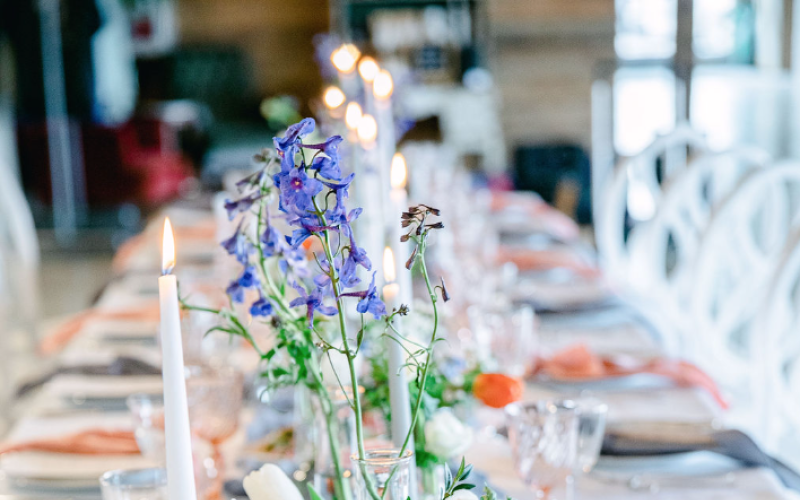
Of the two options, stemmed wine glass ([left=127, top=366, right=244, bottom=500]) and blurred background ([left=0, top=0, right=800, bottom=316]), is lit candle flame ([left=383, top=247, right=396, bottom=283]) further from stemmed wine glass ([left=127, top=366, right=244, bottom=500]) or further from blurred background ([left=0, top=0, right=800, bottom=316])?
blurred background ([left=0, top=0, right=800, bottom=316])

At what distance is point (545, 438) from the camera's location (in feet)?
3.40

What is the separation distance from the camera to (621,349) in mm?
1871

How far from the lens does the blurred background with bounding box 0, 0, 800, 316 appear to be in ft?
21.4

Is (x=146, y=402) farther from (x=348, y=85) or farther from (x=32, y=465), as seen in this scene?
(x=348, y=85)

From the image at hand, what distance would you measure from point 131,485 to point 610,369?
974mm

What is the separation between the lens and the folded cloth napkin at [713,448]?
1.23 metres

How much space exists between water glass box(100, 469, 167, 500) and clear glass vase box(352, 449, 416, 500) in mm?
262

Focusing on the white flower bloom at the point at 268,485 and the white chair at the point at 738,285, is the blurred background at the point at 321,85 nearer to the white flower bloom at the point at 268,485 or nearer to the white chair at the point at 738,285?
the white chair at the point at 738,285

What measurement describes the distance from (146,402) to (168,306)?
A: 1.86 ft

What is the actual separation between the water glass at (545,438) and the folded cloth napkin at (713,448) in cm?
22

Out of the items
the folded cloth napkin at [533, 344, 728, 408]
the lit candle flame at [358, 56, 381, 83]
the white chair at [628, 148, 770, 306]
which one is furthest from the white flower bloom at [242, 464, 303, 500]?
the white chair at [628, 148, 770, 306]

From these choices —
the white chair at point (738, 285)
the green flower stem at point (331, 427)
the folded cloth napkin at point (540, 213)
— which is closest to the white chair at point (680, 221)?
the white chair at point (738, 285)

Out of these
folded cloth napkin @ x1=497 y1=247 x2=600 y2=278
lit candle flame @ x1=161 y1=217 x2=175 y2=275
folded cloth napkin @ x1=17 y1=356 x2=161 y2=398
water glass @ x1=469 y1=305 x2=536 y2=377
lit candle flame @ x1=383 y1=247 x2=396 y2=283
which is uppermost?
lit candle flame @ x1=161 y1=217 x2=175 y2=275

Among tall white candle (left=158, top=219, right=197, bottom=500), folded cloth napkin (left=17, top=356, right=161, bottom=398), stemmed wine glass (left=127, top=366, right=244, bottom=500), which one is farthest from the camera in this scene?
folded cloth napkin (left=17, top=356, right=161, bottom=398)
